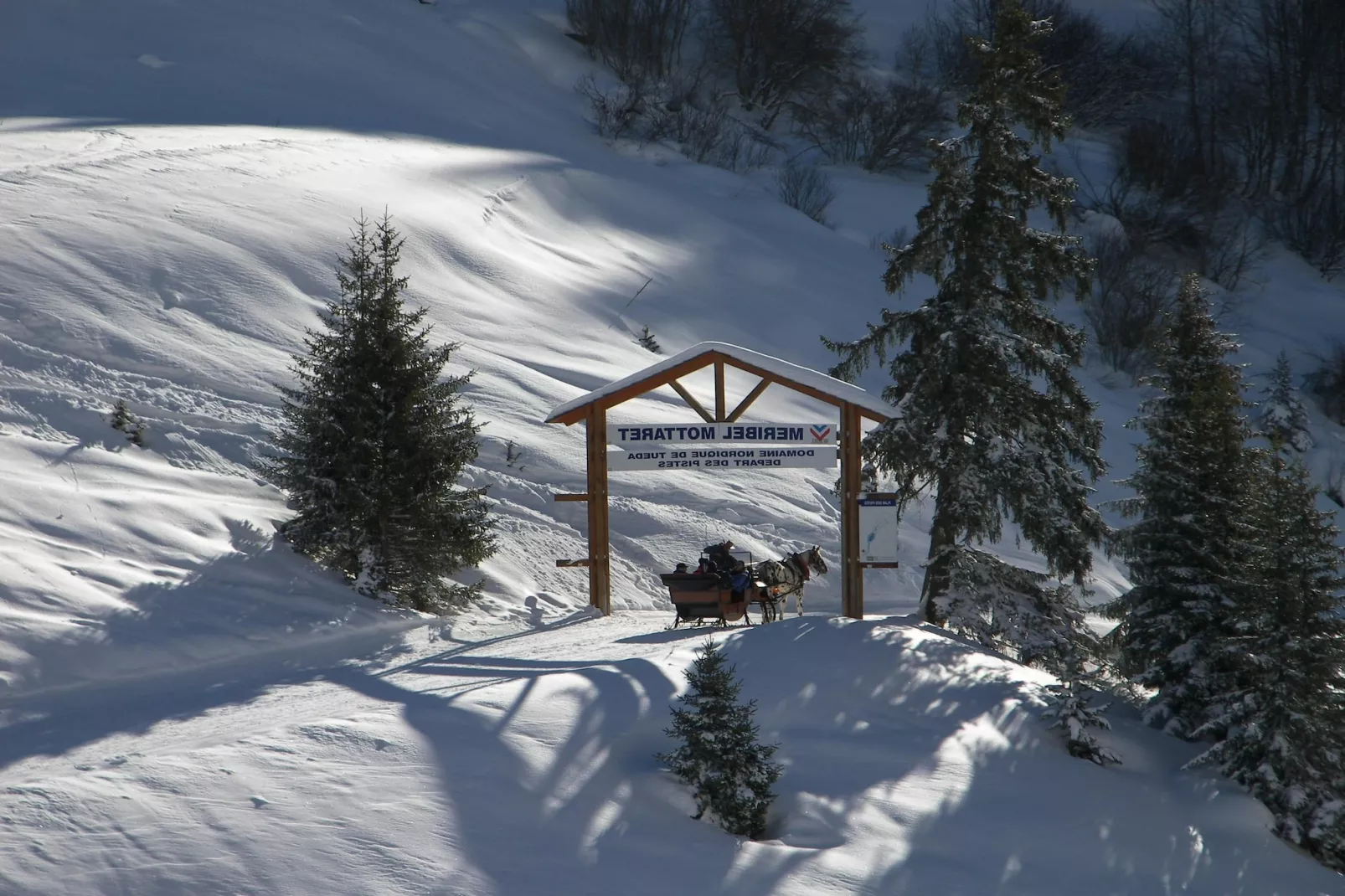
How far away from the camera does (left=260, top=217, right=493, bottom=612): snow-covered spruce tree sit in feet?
46.9

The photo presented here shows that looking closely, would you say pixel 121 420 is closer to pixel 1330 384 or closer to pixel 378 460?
pixel 378 460

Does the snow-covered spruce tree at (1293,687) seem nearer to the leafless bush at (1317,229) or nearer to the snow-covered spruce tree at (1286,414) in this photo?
the snow-covered spruce tree at (1286,414)

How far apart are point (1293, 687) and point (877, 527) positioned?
4.75 m

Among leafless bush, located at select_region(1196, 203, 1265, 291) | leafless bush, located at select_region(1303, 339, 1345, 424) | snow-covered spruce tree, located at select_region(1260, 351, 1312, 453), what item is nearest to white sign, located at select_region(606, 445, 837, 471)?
snow-covered spruce tree, located at select_region(1260, 351, 1312, 453)

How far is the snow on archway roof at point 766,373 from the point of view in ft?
47.4

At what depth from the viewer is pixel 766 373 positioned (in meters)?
14.8

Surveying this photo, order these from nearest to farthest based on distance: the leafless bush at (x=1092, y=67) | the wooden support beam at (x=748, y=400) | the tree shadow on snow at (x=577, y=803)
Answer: the tree shadow on snow at (x=577, y=803) < the wooden support beam at (x=748, y=400) < the leafless bush at (x=1092, y=67)

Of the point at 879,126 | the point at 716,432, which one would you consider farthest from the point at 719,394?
the point at 879,126

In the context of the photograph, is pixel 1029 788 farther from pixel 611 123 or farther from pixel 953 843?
pixel 611 123

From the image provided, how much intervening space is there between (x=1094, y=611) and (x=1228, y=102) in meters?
45.3

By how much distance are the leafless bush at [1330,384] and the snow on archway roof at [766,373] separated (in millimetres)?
27624

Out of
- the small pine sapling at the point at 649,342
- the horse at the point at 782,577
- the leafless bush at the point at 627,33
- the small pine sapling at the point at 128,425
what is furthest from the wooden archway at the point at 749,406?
the leafless bush at the point at 627,33

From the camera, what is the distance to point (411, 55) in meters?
45.0

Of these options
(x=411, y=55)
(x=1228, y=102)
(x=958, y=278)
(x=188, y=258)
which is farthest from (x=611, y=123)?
(x=958, y=278)
